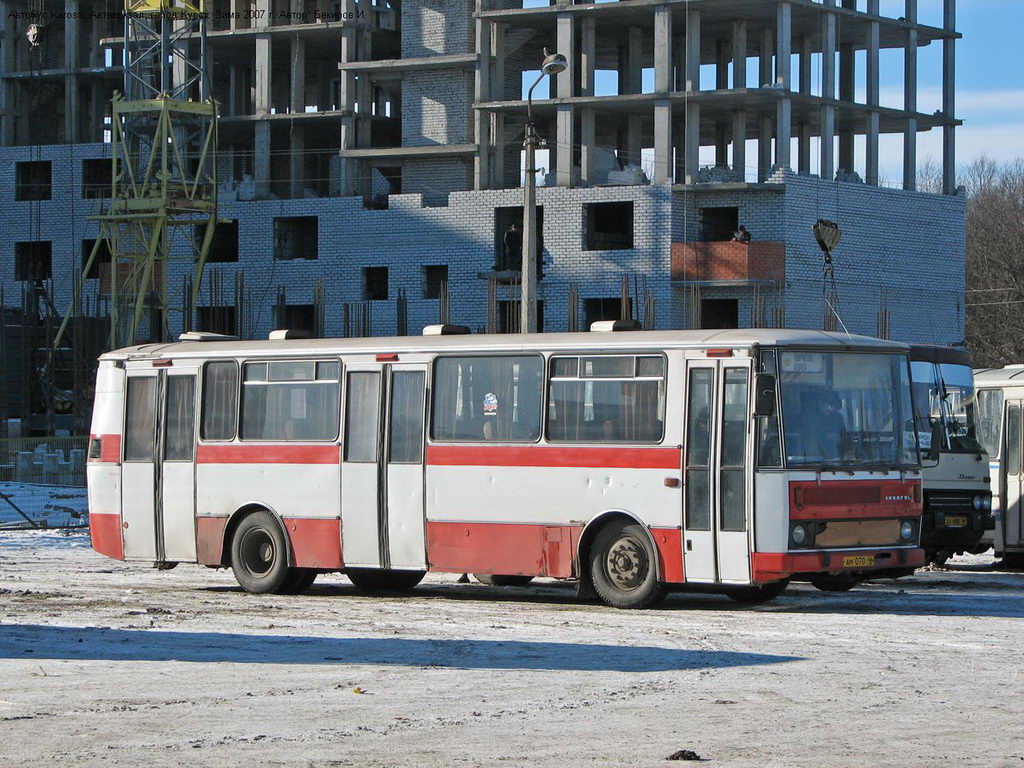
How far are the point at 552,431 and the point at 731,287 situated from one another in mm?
40092

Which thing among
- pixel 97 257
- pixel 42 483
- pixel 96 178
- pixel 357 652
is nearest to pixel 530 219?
pixel 42 483

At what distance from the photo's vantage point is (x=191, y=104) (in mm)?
59312

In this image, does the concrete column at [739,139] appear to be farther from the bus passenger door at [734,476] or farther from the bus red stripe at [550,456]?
the bus passenger door at [734,476]

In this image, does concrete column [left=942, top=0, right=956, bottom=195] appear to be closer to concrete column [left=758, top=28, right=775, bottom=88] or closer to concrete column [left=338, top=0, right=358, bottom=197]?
concrete column [left=758, top=28, right=775, bottom=88]

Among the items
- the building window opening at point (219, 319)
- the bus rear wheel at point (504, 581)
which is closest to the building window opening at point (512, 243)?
the building window opening at point (219, 319)

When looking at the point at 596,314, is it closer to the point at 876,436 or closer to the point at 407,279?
the point at 407,279

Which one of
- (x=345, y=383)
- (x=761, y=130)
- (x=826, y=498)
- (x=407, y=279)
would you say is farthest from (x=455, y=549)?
(x=761, y=130)

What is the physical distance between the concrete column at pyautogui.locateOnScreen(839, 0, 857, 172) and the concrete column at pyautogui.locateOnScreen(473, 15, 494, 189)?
12.9 m

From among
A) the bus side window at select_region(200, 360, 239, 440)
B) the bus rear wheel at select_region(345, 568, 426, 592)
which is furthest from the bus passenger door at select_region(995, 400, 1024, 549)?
the bus side window at select_region(200, 360, 239, 440)

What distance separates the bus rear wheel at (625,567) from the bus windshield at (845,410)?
1.75m

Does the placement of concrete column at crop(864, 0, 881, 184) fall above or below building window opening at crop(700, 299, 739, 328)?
above

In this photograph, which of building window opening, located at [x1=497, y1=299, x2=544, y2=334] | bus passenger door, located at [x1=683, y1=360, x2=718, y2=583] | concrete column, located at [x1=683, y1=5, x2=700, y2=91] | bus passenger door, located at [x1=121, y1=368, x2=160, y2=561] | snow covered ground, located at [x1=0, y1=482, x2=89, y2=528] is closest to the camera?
bus passenger door, located at [x1=683, y1=360, x2=718, y2=583]

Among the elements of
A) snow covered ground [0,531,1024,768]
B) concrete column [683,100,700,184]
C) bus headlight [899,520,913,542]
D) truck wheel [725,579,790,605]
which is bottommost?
snow covered ground [0,531,1024,768]

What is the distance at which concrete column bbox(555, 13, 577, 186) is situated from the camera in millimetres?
60500
